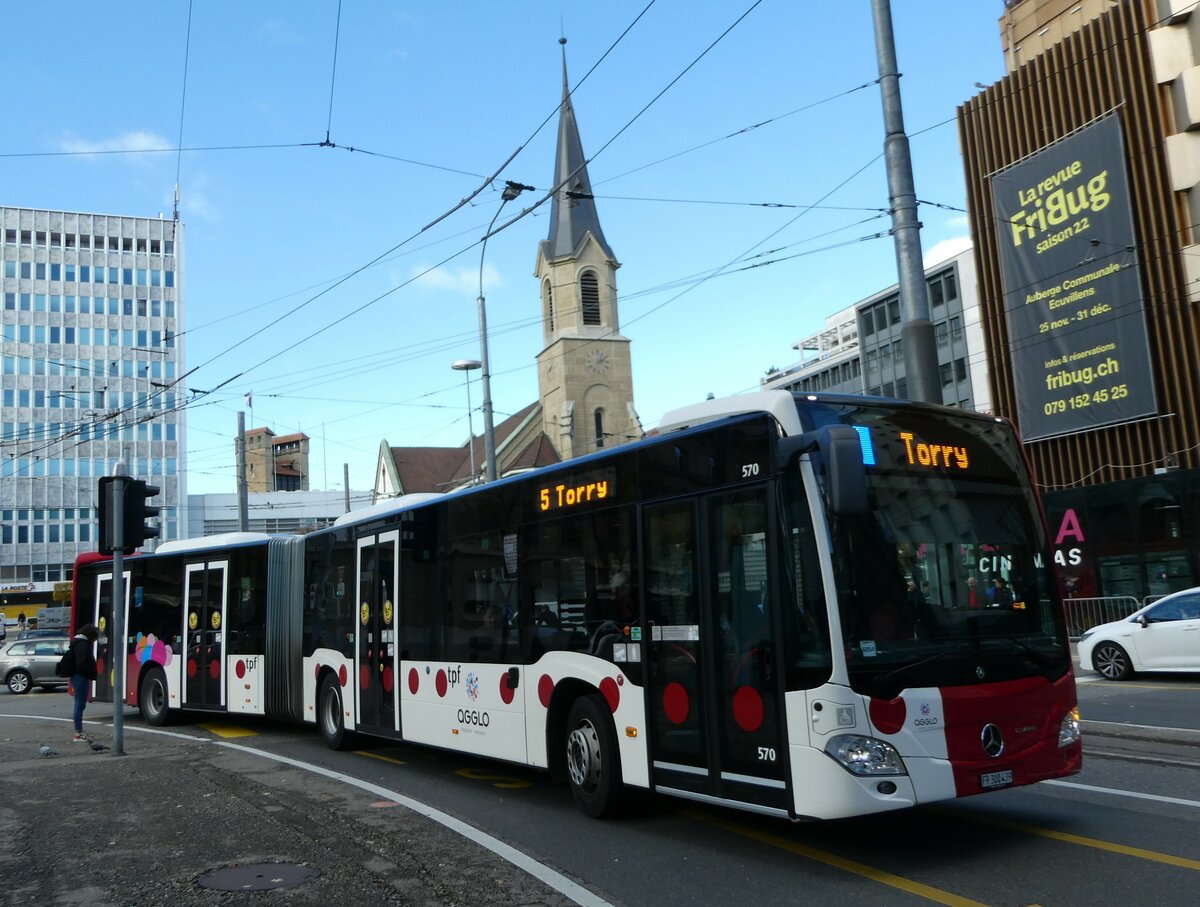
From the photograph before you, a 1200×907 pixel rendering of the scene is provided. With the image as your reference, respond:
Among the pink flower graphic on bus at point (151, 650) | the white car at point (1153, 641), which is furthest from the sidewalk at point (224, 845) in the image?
the white car at point (1153, 641)

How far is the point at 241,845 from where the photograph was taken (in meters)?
7.59

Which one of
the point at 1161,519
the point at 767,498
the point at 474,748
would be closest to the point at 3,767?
the point at 474,748

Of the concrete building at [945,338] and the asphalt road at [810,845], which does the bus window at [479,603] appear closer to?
the asphalt road at [810,845]

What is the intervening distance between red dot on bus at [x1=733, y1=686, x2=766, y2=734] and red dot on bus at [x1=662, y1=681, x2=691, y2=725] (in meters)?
0.54

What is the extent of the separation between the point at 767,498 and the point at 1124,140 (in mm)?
26416

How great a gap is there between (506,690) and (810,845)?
3.36 metres

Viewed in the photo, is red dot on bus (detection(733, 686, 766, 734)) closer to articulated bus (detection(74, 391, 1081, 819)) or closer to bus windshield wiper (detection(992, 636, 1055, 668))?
articulated bus (detection(74, 391, 1081, 819))

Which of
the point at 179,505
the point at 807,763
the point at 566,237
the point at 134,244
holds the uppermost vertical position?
the point at 134,244

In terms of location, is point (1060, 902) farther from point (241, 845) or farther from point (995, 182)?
point (995, 182)

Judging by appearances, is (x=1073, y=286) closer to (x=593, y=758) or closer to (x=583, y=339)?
(x=593, y=758)

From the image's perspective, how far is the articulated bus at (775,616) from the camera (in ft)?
20.8

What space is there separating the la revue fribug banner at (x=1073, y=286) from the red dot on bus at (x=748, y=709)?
82.5ft

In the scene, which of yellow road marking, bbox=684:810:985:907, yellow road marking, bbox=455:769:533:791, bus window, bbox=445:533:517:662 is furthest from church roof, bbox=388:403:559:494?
yellow road marking, bbox=684:810:985:907

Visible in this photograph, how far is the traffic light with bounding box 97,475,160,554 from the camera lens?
13109 mm
